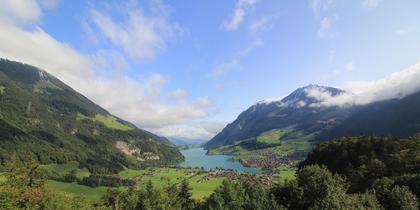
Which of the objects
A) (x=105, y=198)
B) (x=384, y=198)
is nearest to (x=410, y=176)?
(x=384, y=198)

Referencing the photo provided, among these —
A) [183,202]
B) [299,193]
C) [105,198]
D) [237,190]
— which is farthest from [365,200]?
[105,198]

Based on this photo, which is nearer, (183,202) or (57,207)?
(57,207)

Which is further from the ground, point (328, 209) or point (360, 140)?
point (360, 140)

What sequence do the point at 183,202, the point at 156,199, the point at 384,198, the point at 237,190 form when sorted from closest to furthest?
the point at 384,198 → the point at 237,190 → the point at 156,199 → the point at 183,202

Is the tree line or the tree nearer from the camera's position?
the tree line

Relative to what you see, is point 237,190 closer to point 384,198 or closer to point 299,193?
point 299,193

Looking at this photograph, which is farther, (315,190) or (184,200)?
(184,200)

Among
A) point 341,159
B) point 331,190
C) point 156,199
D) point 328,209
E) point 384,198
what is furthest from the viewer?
point 341,159

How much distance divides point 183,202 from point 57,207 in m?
34.5

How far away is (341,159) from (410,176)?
49.4m

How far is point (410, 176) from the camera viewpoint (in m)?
85.0

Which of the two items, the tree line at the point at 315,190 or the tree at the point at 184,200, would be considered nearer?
the tree line at the point at 315,190

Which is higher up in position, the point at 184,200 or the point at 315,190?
the point at 315,190

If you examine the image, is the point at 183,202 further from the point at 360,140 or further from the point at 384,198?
the point at 360,140
